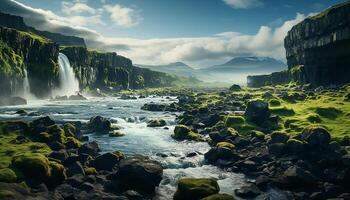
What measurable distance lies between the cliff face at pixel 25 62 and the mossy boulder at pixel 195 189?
122 meters

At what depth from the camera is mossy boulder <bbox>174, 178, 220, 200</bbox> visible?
3222 centimetres

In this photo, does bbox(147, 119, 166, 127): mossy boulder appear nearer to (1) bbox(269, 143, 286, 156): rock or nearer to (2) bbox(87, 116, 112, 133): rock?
(2) bbox(87, 116, 112, 133): rock

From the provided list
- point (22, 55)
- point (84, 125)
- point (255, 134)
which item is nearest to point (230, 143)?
point (255, 134)

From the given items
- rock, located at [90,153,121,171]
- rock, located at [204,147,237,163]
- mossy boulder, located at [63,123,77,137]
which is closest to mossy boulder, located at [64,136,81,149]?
mossy boulder, located at [63,123,77,137]

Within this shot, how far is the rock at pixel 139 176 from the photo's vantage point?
120 feet

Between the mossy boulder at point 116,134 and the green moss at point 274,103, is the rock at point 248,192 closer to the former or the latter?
the mossy boulder at point 116,134

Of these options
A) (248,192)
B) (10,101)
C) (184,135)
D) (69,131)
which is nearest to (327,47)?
(184,135)

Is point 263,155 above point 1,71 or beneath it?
beneath

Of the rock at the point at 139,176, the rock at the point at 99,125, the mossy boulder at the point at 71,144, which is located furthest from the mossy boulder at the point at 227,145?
the rock at the point at 99,125

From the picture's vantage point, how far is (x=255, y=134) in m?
61.3

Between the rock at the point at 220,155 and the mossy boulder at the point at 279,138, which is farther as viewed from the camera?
the mossy boulder at the point at 279,138

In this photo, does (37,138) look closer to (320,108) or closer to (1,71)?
(320,108)

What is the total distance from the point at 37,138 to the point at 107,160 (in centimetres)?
1623

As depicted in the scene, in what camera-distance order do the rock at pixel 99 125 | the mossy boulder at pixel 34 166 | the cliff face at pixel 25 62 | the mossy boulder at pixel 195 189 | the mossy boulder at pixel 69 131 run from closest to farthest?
the mossy boulder at pixel 195 189 < the mossy boulder at pixel 34 166 < the mossy boulder at pixel 69 131 < the rock at pixel 99 125 < the cliff face at pixel 25 62
